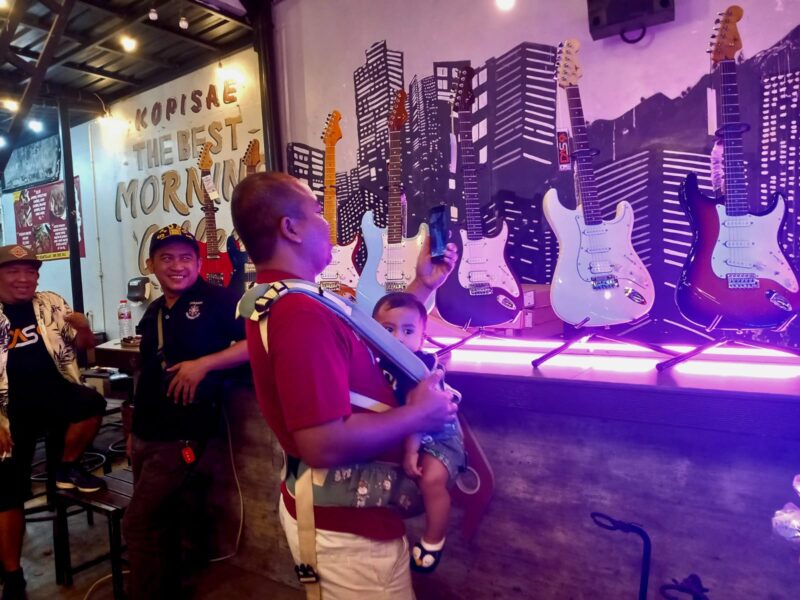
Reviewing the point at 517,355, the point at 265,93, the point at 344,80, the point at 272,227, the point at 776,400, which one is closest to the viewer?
the point at 272,227

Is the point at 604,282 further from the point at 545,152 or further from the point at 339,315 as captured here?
the point at 339,315

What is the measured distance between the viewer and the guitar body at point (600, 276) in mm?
2611

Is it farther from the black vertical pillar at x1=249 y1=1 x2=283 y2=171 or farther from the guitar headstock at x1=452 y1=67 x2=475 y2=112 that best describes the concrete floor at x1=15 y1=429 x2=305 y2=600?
the black vertical pillar at x1=249 y1=1 x2=283 y2=171

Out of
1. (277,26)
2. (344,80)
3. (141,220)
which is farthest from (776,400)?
(141,220)

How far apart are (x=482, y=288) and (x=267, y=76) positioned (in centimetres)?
294

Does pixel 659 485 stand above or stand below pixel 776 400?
below

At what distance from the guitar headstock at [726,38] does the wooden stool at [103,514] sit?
351cm

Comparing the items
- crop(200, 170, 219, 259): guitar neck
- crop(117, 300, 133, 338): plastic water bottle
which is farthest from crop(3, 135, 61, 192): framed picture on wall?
crop(200, 170, 219, 259): guitar neck

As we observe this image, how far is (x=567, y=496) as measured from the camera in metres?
2.04

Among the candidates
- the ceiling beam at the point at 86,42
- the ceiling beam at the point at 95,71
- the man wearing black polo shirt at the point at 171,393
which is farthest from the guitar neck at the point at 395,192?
the ceiling beam at the point at 95,71

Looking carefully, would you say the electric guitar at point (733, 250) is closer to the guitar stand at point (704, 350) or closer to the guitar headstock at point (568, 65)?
the guitar stand at point (704, 350)

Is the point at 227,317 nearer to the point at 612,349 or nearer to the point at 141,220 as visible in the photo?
the point at 612,349

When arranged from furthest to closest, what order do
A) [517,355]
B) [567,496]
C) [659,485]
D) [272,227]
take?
[517,355] → [567,496] → [659,485] → [272,227]

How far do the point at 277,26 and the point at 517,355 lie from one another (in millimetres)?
3923
